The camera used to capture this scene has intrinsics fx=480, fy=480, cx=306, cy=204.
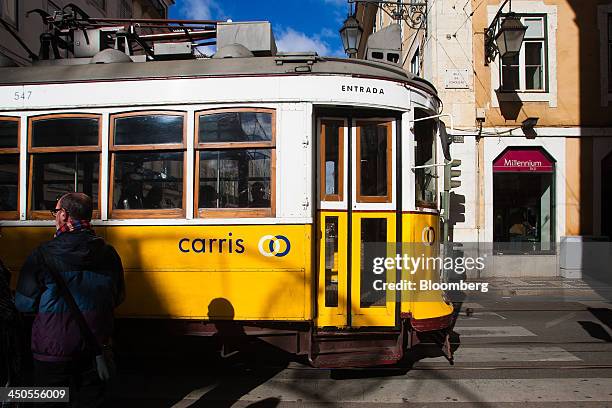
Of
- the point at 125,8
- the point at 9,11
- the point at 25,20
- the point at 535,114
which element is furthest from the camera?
the point at 125,8

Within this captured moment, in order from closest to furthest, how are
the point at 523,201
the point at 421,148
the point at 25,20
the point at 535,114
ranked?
the point at 421,148, the point at 25,20, the point at 535,114, the point at 523,201

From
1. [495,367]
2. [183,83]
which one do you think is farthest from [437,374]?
[183,83]

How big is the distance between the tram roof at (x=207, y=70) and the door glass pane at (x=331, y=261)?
1.50 m

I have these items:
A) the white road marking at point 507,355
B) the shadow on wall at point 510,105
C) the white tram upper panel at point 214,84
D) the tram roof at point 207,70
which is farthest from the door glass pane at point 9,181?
the shadow on wall at point 510,105

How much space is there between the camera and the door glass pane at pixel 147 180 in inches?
184

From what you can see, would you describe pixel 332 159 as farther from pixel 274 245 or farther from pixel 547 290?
pixel 547 290

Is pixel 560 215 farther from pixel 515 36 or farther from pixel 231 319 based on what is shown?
pixel 231 319

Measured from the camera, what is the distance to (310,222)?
4543 millimetres

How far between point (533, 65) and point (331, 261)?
11.6 metres

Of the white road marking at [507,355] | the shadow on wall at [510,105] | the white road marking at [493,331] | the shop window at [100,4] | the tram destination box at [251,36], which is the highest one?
the shop window at [100,4]

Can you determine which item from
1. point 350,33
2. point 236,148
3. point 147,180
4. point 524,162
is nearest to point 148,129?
point 147,180

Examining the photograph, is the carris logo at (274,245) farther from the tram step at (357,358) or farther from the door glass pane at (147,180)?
the tram step at (357,358)

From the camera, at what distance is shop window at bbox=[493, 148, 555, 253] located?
13.4 meters

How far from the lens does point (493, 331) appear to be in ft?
23.2
